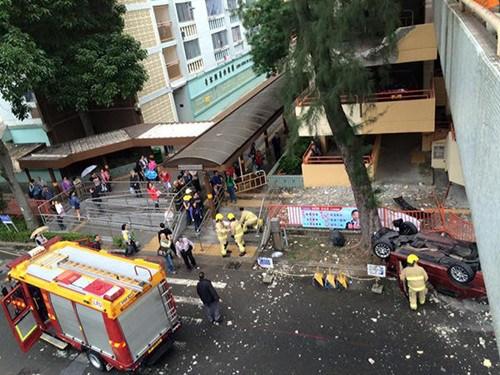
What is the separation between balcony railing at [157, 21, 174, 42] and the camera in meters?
27.9

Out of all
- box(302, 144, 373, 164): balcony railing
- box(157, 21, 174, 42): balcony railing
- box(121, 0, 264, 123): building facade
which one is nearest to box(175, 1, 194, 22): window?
box(121, 0, 264, 123): building facade

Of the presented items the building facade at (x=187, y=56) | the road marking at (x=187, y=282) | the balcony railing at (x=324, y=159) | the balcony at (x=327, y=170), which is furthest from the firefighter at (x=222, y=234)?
the building facade at (x=187, y=56)

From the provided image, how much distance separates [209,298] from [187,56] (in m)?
23.7

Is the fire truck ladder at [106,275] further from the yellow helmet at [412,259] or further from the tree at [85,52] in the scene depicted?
the tree at [85,52]

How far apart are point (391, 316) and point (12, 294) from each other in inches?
363

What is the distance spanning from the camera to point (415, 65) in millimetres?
19250

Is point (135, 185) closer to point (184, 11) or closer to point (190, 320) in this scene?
point (190, 320)

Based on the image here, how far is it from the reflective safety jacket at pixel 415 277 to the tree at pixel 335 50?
3.16 meters

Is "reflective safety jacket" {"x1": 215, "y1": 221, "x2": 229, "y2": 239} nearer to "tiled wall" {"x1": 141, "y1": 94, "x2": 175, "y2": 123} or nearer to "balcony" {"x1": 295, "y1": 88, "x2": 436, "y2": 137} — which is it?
"balcony" {"x1": 295, "y1": 88, "x2": 436, "y2": 137}

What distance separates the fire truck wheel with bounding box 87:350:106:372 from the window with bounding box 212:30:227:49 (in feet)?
95.9

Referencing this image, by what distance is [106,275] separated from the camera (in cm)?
966

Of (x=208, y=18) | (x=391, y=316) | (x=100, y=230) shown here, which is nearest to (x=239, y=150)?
(x=100, y=230)

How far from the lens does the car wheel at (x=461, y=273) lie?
383 inches

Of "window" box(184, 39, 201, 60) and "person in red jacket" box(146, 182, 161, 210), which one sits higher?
"window" box(184, 39, 201, 60)
